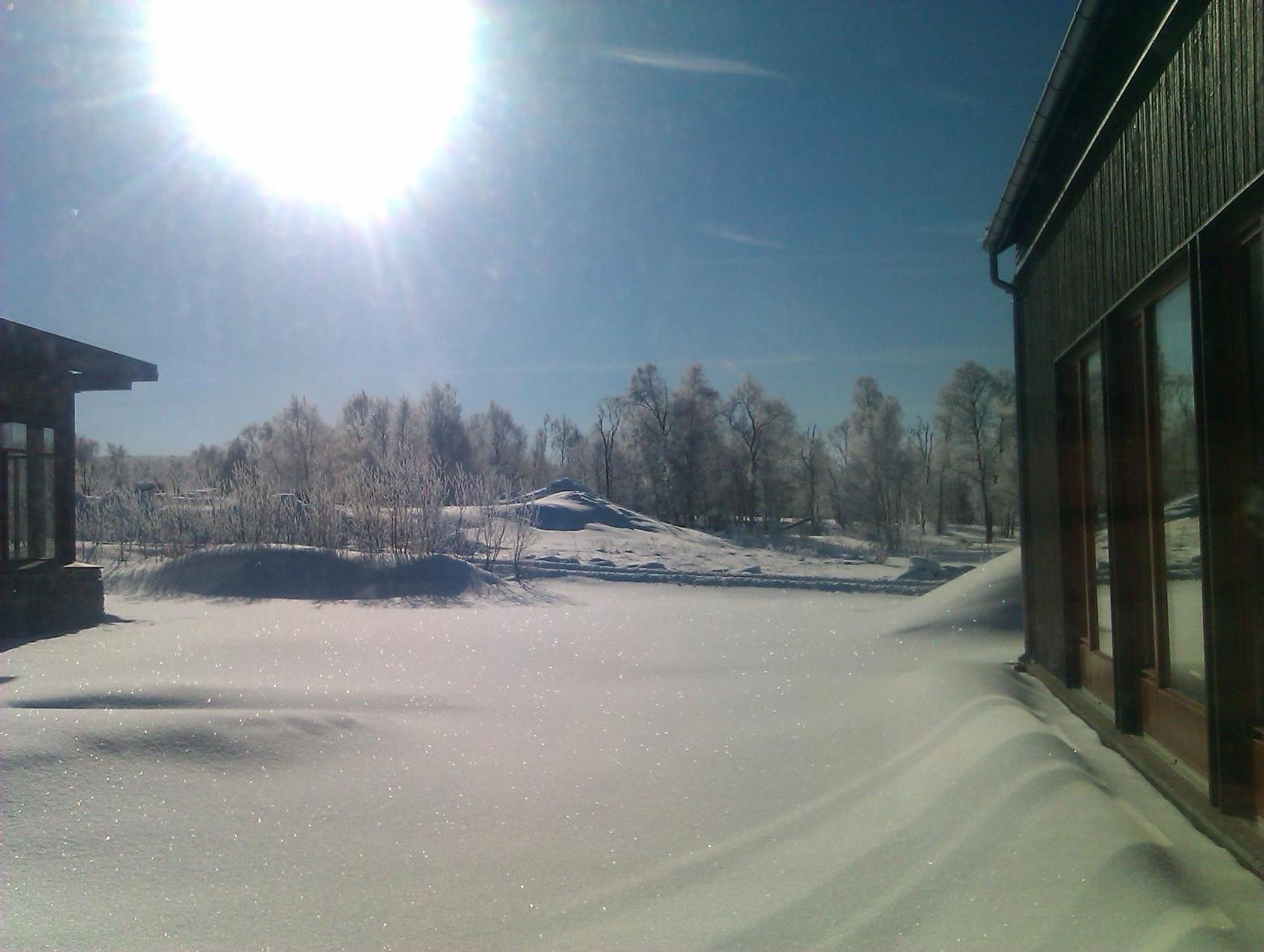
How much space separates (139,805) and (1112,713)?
508 centimetres

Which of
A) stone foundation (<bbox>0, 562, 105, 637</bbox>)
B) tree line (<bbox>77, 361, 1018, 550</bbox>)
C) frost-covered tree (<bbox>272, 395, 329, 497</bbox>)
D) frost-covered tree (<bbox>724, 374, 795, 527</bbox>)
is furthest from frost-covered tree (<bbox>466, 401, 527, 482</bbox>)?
stone foundation (<bbox>0, 562, 105, 637</bbox>)

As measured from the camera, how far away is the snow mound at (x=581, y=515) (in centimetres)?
3362

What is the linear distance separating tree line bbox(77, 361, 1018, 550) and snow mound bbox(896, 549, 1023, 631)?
11.9 meters

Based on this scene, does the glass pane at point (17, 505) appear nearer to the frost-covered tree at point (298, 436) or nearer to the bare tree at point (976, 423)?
the bare tree at point (976, 423)

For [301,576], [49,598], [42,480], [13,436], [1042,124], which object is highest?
[1042,124]

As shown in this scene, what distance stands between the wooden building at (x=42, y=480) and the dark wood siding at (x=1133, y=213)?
955cm

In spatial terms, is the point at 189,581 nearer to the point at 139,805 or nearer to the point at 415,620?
the point at 415,620

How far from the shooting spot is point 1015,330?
7.68 meters

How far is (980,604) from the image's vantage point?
30.9 ft

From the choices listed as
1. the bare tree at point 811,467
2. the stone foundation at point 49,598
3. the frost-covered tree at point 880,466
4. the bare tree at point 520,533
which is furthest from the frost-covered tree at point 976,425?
the stone foundation at point 49,598

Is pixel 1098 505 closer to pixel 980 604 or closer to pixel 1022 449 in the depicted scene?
pixel 1022 449

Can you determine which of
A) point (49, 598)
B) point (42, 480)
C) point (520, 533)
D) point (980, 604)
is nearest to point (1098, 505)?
point (980, 604)

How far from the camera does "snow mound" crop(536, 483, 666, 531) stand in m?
33.6

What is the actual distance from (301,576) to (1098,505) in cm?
1403
